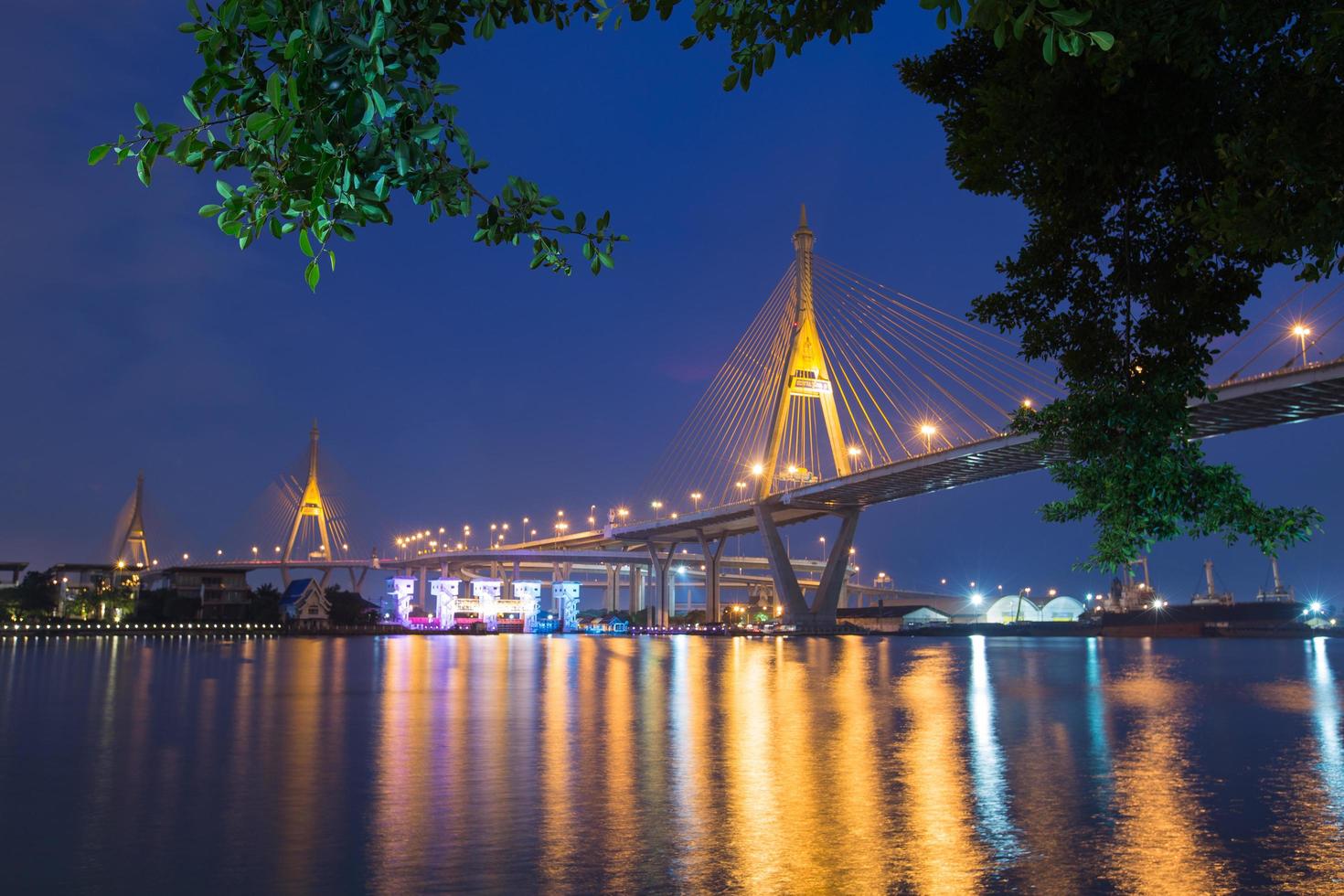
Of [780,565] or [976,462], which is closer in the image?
[976,462]

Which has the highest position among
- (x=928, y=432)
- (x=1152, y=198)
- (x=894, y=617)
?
(x=928, y=432)

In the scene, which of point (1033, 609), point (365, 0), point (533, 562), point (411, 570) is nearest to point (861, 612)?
point (1033, 609)

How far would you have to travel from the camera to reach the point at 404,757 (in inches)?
627

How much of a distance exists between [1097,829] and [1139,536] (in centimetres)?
523

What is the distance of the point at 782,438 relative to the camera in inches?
2771

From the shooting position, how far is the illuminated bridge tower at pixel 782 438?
69812 millimetres

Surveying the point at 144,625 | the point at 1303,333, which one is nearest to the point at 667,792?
the point at 1303,333

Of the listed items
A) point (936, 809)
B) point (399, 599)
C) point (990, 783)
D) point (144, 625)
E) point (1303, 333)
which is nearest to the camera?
point (936, 809)

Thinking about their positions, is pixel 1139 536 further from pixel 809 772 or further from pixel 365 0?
pixel 809 772

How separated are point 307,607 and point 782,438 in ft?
195

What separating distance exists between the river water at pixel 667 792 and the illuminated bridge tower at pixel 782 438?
42126 millimetres

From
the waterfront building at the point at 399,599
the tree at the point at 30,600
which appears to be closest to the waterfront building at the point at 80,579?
the tree at the point at 30,600

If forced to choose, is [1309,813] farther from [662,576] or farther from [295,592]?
[295,592]

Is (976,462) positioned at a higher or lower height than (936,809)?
higher
